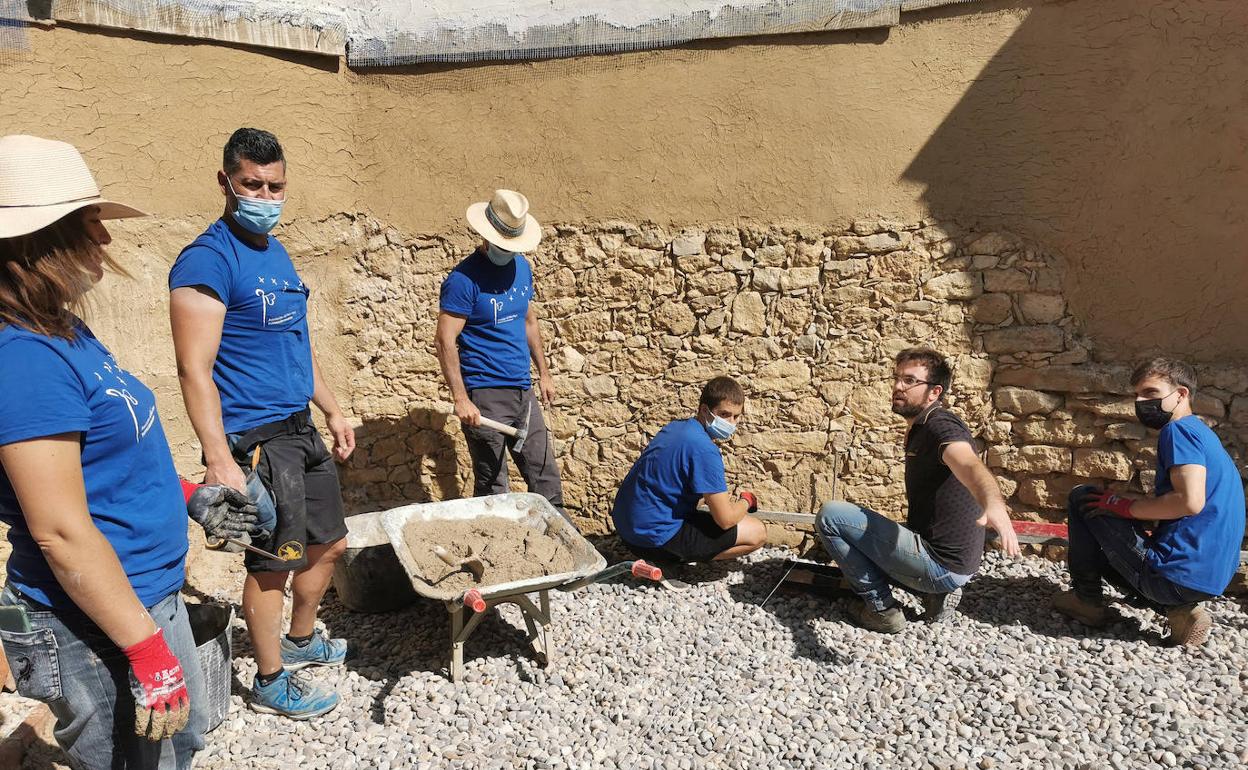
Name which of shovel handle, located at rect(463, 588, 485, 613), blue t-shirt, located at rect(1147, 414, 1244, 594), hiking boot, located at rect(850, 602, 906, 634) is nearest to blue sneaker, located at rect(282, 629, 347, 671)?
shovel handle, located at rect(463, 588, 485, 613)

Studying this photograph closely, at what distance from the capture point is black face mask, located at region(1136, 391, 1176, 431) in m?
3.77

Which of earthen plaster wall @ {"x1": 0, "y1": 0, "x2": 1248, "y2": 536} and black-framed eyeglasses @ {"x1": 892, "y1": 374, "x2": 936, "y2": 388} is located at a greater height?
earthen plaster wall @ {"x1": 0, "y1": 0, "x2": 1248, "y2": 536}

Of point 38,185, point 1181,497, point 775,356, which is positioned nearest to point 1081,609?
point 1181,497

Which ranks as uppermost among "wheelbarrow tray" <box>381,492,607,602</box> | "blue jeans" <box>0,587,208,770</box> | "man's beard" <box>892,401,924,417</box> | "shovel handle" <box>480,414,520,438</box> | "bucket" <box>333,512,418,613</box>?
"man's beard" <box>892,401,924,417</box>

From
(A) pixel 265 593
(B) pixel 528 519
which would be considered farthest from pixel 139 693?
(B) pixel 528 519

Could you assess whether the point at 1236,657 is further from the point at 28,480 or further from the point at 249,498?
the point at 28,480

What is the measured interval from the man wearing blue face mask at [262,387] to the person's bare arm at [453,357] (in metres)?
0.99

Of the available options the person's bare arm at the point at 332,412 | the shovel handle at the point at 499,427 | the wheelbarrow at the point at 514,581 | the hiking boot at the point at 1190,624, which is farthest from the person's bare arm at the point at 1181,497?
the person's bare arm at the point at 332,412

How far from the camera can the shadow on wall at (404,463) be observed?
5.57 m

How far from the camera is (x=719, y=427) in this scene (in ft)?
14.5

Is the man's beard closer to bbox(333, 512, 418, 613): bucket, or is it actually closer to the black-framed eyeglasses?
the black-framed eyeglasses

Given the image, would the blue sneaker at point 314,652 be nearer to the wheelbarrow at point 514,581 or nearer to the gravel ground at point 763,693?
the gravel ground at point 763,693

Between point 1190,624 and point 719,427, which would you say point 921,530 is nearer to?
point 719,427

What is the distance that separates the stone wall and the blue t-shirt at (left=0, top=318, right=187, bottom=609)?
3.31m
